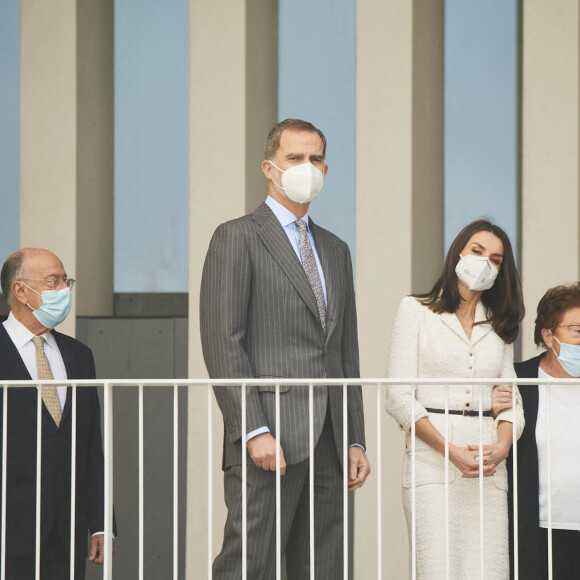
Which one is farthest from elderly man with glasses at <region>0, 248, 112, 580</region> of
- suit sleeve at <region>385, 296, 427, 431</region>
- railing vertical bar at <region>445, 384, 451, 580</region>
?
railing vertical bar at <region>445, 384, 451, 580</region>

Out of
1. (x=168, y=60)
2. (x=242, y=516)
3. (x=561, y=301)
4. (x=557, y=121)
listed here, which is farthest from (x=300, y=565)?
(x=168, y=60)

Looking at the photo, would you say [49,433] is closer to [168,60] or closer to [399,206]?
[399,206]

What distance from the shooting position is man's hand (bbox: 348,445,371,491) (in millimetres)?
3369

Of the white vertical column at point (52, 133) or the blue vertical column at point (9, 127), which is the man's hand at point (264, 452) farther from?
the blue vertical column at point (9, 127)

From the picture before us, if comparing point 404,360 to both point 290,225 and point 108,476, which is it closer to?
point 290,225

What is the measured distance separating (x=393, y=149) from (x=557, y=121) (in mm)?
798

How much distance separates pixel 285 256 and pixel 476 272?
2.48 feet

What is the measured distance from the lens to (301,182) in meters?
3.38

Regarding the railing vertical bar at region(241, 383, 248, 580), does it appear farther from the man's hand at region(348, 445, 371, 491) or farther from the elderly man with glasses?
the elderly man with glasses

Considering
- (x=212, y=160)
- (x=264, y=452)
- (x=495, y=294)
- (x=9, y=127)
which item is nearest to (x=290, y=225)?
(x=264, y=452)

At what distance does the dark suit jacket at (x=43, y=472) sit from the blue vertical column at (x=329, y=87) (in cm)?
225

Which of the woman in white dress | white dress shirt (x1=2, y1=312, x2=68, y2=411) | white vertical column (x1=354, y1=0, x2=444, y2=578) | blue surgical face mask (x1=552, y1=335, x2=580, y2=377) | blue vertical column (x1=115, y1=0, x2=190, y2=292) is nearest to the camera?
the woman in white dress

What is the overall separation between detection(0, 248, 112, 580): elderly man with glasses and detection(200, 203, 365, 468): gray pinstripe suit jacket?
0.65 m

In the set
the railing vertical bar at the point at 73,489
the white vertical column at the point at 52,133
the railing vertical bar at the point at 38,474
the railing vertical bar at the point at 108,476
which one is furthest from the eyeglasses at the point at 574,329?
the white vertical column at the point at 52,133
